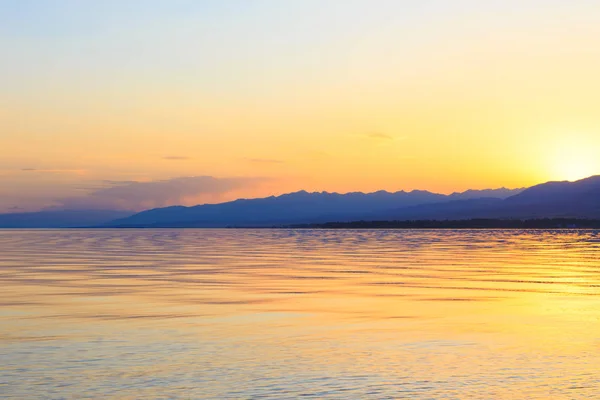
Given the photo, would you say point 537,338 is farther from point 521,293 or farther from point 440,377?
point 521,293

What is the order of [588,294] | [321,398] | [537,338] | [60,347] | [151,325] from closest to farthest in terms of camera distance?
[321,398] < [60,347] < [537,338] < [151,325] < [588,294]

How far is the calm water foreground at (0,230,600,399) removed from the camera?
18047 millimetres

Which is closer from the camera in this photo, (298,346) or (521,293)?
(298,346)

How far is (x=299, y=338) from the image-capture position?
24500 mm

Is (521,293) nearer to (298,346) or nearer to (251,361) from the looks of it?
(298,346)

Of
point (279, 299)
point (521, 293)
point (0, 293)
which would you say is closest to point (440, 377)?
point (279, 299)

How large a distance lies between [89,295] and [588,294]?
2307 centimetres

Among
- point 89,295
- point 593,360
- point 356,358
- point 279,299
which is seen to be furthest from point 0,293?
point 593,360

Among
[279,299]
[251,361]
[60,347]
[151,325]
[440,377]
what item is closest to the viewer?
[440,377]

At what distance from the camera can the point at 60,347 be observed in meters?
22.6

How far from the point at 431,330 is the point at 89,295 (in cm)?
1743

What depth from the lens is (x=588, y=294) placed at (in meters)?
38.1

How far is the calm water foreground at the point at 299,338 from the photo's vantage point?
1805 centimetres

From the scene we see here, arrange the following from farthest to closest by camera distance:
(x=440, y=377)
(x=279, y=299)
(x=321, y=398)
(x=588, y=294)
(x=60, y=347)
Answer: (x=588, y=294)
(x=279, y=299)
(x=60, y=347)
(x=440, y=377)
(x=321, y=398)
